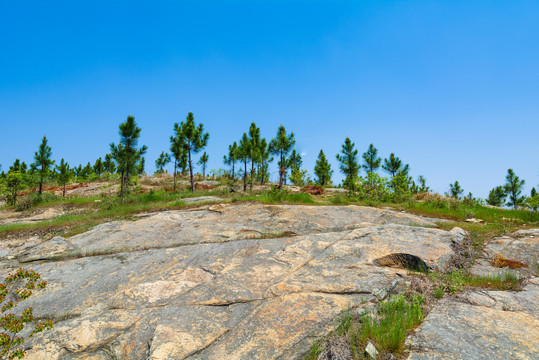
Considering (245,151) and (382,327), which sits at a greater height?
(245,151)

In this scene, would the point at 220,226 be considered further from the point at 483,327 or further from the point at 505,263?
the point at 505,263

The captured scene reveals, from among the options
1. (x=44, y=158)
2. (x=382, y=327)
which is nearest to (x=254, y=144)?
(x=44, y=158)

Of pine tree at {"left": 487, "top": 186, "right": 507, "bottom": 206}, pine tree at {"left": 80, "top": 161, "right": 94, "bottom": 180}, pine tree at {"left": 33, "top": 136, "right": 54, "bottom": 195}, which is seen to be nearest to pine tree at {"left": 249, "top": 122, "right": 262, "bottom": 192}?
pine tree at {"left": 33, "top": 136, "right": 54, "bottom": 195}

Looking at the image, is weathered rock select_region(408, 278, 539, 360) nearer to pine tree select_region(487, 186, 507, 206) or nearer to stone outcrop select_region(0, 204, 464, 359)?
stone outcrop select_region(0, 204, 464, 359)

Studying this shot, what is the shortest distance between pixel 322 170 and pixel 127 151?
3467 centimetres

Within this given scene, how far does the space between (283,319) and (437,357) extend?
6.17 feet

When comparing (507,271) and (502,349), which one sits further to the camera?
(507,271)

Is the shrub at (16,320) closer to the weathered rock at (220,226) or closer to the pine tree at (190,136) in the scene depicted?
the weathered rock at (220,226)

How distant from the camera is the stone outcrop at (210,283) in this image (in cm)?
356

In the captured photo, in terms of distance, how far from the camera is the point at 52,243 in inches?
324

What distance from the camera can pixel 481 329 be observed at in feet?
10.5

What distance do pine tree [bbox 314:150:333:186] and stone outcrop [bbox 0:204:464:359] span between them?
4199 cm

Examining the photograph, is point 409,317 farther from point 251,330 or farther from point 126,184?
point 126,184

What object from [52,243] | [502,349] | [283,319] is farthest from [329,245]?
[52,243]
